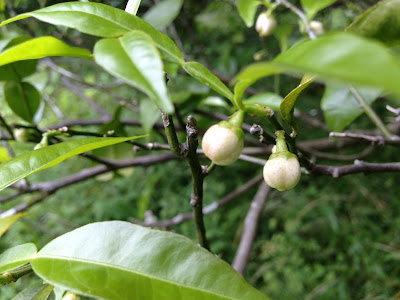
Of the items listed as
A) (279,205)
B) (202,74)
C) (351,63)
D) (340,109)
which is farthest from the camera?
(279,205)

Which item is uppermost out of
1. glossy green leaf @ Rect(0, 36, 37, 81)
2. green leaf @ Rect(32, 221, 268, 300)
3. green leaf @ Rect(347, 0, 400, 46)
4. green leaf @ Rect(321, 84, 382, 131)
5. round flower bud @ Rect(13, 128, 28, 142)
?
green leaf @ Rect(347, 0, 400, 46)

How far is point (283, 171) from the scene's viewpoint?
38cm

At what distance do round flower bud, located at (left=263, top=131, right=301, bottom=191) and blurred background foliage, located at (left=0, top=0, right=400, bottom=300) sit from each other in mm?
748

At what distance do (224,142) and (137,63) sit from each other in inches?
5.4

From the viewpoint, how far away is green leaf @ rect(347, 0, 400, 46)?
1.12ft

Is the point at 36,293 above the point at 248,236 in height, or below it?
above

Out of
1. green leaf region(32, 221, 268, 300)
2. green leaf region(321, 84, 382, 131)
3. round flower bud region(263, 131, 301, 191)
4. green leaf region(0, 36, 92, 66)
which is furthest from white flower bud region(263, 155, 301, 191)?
green leaf region(321, 84, 382, 131)

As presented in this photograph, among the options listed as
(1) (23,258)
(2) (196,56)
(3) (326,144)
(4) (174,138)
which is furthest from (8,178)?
(2) (196,56)

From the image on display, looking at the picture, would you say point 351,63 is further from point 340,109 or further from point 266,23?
point 266,23

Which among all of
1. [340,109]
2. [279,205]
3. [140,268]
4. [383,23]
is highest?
[383,23]

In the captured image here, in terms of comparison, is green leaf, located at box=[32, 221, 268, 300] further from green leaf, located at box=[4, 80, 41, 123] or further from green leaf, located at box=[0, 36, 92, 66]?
green leaf, located at box=[4, 80, 41, 123]

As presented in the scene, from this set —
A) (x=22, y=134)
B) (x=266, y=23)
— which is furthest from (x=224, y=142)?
(x=266, y=23)

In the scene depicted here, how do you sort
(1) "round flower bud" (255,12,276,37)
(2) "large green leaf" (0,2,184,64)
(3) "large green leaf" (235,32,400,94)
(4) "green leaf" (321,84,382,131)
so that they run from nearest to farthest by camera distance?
1. (3) "large green leaf" (235,32,400,94)
2. (2) "large green leaf" (0,2,184,64)
3. (4) "green leaf" (321,84,382,131)
4. (1) "round flower bud" (255,12,276,37)

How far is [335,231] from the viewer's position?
5.18ft
